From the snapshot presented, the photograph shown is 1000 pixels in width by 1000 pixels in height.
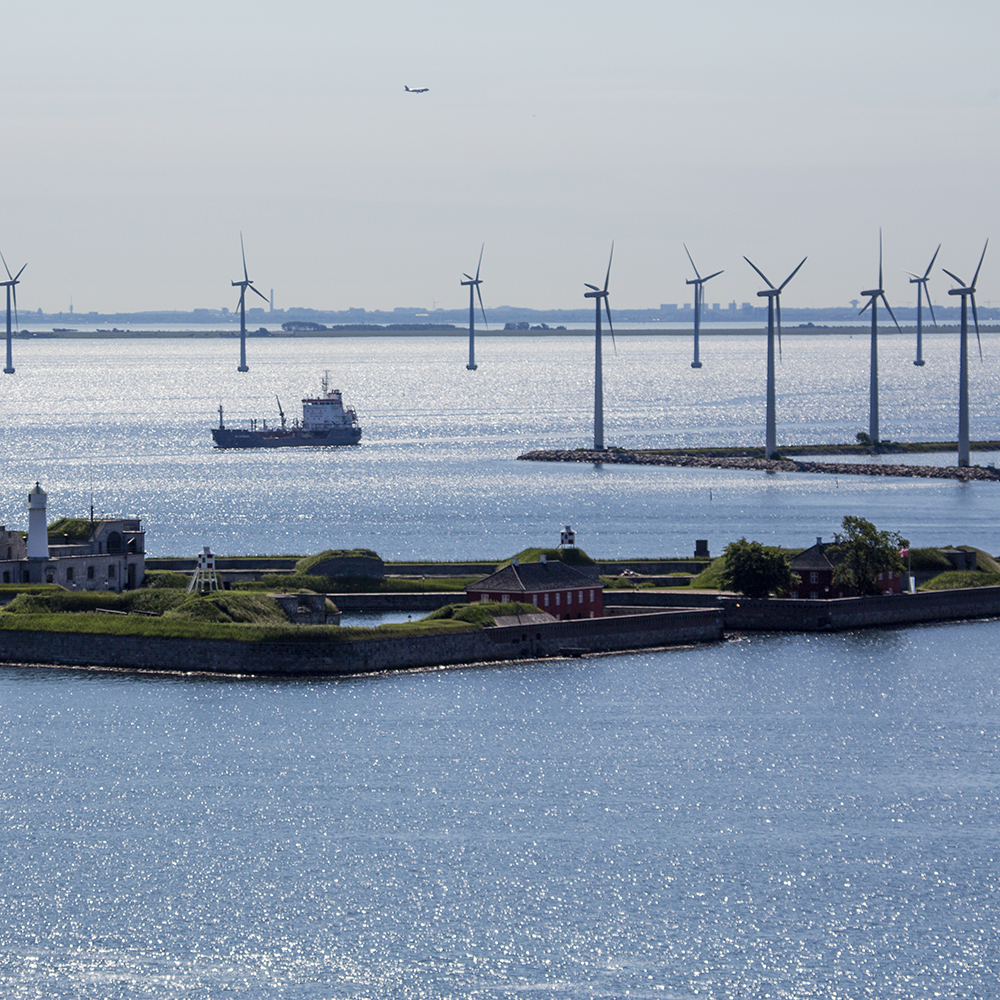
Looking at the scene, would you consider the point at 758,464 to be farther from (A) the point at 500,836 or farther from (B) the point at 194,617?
(A) the point at 500,836

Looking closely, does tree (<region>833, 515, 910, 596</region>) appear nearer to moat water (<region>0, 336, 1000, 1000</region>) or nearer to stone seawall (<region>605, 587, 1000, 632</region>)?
stone seawall (<region>605, 587, 1000, 632</region>)

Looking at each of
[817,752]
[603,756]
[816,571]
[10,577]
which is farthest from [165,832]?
[816,571]

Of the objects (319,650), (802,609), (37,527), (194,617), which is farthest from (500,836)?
(37,527)

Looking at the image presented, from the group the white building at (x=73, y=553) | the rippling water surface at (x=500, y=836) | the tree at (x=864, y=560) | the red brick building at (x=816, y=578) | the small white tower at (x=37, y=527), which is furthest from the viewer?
the red brick building at (x=816, y=578)

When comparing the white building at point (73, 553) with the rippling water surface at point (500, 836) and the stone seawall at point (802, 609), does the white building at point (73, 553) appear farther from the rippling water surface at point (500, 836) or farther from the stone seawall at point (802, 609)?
the stone seawall at point (802, 609)

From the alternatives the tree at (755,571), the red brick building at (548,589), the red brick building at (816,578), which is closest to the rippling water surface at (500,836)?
the red brick building at (548,589)

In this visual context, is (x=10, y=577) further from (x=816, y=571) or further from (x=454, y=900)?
(x=454, y=900)

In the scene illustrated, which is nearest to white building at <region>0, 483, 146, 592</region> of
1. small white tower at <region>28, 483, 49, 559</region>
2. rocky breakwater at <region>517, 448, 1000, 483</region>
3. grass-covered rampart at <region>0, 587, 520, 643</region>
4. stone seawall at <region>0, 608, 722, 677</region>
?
small white tower at <region>28, 483, 49, 559</region>
